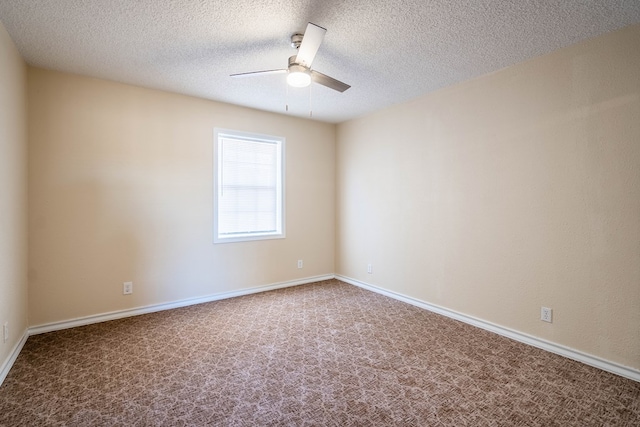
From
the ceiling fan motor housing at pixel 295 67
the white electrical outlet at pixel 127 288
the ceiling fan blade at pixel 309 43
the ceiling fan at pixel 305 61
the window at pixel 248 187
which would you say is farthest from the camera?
the window at pixel 248 187

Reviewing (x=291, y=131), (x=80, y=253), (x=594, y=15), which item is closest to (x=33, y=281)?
(x=80, y=253)

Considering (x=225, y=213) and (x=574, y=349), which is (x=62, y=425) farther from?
(x=574, y=349)

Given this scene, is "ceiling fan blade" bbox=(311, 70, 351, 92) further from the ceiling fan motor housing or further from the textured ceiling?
the textured ceiling

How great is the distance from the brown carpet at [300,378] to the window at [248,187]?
1365 mm

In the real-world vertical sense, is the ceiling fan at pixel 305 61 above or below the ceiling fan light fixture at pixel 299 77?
above

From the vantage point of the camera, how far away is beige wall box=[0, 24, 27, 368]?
87.3 inches

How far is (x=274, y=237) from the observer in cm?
447

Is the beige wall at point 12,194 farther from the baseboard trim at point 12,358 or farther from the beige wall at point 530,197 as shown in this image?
the beige wall at point 530,197

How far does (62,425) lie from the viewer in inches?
67.6

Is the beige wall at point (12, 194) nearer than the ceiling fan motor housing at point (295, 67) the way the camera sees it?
Yes

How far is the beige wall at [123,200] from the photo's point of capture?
296 centimetres

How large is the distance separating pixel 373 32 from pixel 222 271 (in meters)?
3.20

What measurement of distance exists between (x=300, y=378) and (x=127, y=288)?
232 cm

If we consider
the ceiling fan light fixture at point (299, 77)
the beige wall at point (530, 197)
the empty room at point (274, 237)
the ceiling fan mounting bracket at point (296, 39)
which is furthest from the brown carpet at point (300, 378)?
the ceiling fan mounting bracket at point (296, 39)
